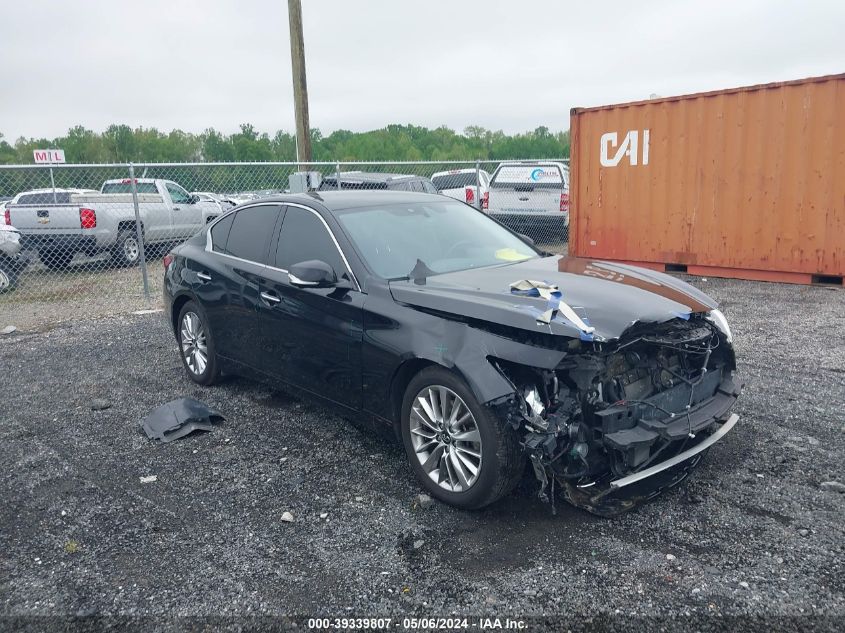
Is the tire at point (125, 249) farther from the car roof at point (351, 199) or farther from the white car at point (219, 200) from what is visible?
the car roof at point (351, 199)

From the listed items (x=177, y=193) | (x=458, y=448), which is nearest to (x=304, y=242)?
(x=458, y=448)

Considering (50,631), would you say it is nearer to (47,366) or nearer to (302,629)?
(302,629)

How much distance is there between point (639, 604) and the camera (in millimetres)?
2859

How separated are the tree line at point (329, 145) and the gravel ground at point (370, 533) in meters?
64.5

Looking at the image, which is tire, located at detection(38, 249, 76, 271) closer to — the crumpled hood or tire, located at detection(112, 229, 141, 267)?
tire, located at detection(112, 229, 141, 267)

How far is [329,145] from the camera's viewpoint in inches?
2864

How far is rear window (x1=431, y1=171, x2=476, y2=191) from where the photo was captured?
18156 millimetres

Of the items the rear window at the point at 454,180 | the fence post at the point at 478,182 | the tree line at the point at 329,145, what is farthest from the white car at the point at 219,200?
the tree line at the point at 329,145

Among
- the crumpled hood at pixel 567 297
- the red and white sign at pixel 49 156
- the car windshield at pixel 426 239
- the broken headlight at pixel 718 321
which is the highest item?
the red and white sign at pixel 49 156

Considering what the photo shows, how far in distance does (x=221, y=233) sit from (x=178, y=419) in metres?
1.56

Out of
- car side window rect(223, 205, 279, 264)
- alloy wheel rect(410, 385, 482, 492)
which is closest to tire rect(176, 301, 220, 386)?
car side window rect(223, 205, 279, 264)

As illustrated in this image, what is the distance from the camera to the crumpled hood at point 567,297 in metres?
3.39

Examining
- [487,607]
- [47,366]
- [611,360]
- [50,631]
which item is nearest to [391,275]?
[611,360]

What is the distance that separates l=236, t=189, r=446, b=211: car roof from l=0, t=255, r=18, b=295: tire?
780cm
